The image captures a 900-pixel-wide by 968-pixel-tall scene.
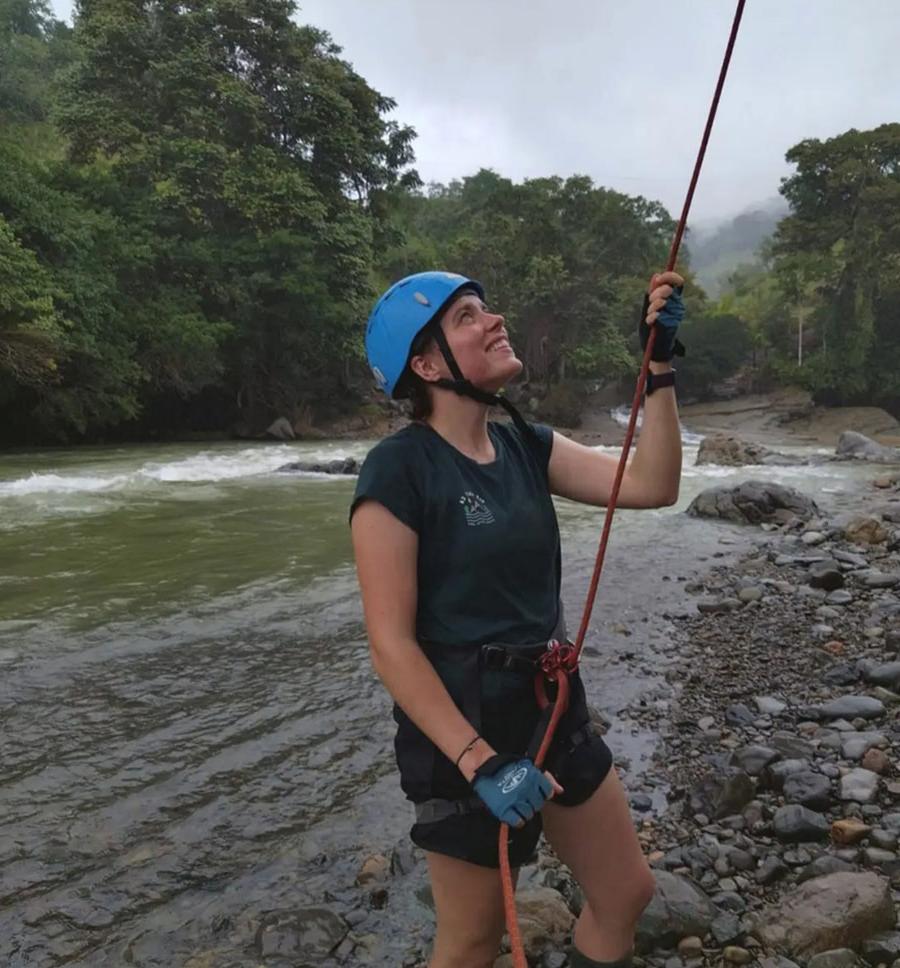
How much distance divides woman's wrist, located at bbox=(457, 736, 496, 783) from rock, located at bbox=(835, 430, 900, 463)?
1050 inches

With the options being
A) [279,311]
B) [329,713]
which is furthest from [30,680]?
[279,311]

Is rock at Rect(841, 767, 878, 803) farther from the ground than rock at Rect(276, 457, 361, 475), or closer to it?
closer to it

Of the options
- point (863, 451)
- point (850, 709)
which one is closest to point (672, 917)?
point (850, 709)

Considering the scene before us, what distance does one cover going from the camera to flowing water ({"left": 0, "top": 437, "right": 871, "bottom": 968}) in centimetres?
302

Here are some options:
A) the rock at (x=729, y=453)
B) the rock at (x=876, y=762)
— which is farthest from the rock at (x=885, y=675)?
the rock at (x=729, y=453)

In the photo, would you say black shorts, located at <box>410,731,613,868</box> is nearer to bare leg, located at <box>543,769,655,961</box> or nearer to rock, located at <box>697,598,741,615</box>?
bare leg, located at <box>543,769,655,961</box>

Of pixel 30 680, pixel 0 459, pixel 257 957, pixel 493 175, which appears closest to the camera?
pixel 257 957

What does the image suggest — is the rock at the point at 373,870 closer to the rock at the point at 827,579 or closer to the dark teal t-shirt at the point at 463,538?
the dark teal t-shirt at the point at 463,538

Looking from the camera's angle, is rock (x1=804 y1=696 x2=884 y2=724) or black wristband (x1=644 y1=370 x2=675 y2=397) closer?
black wristband (x1=644 y1=370 x2=675 y2=397)

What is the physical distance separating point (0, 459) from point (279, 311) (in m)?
13.4

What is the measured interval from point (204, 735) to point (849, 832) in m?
3.51

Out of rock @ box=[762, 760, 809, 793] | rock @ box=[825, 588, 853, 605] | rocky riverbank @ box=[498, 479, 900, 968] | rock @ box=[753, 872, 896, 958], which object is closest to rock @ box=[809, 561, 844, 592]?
rock @ box=[825, 588, 853, 605]

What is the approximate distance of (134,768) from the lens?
13.7 feet

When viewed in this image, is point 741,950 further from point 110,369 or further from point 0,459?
point 110,369
